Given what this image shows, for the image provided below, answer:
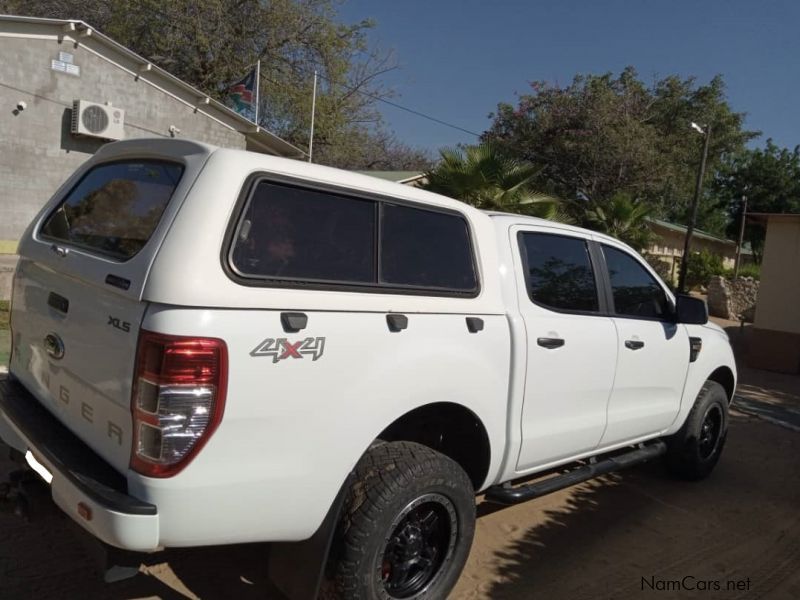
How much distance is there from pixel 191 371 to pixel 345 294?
70 centimetres

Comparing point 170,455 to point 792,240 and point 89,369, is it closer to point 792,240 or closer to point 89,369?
point 89,369

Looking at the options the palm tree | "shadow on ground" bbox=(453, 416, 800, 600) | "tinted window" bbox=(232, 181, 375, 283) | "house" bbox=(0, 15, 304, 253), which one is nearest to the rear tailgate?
"tinted window" bbox=(232, 181, 375, 283)

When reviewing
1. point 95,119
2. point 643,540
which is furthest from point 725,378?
point 95,119

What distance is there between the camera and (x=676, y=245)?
108ft

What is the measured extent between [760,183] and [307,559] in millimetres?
40634

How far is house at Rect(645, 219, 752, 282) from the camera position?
94.5 ft

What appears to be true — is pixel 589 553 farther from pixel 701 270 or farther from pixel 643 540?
pixel 701 270

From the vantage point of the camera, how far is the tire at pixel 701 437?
15.9 feet

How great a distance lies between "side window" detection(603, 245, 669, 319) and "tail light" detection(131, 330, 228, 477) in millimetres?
2772

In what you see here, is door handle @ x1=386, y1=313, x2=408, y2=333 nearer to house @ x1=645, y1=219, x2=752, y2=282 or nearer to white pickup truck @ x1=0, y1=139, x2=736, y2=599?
white pickup truck @ x1=0, y1=139, x2=736, y2=599

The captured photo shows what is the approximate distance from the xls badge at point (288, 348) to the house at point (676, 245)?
26.2 meters

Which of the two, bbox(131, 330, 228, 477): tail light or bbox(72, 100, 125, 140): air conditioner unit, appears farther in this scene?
bbox(72, 100, 125, 140): air conditioner unit

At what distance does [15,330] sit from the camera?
10.3 ft

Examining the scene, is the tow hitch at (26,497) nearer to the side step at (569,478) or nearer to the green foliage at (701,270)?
the side step at (569,478)
